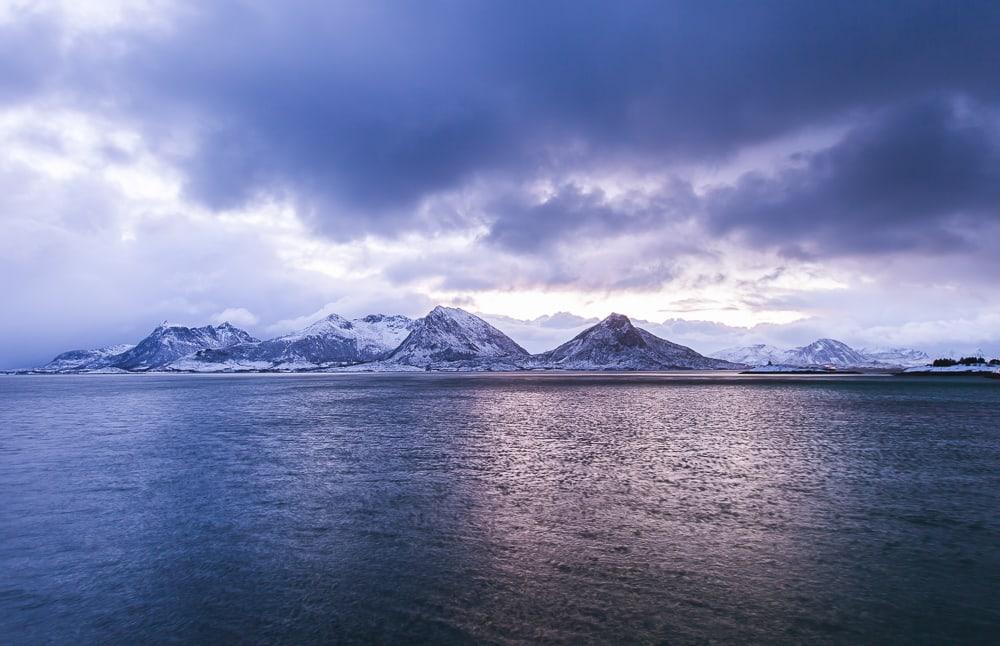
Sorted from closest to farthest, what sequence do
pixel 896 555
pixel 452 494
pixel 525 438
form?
pixel 896 555 < pixel 452 494 < pixel 525 438

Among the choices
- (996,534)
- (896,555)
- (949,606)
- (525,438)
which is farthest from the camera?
(525,438)

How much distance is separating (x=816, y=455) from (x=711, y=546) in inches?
1215

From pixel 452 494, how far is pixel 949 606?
2380 cm

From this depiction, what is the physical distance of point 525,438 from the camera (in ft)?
197

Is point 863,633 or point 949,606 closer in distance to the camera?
point 863,633

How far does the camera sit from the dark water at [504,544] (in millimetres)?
16469

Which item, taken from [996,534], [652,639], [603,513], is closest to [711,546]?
[603,513]

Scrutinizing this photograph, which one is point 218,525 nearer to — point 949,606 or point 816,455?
point 949,606

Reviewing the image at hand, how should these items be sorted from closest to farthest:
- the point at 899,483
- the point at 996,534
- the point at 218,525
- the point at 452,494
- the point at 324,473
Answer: the point at 996,534 → the point at 218,525 → the point at 452,494 → the point at 899,483 → the point at 324,473

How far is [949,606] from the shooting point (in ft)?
56.6

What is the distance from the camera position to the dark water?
16.5 meters

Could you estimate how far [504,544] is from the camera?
77.8 feet

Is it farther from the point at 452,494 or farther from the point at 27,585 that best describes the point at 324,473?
the point at 27,585

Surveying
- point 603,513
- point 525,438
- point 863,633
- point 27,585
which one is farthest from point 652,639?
point 525,438
